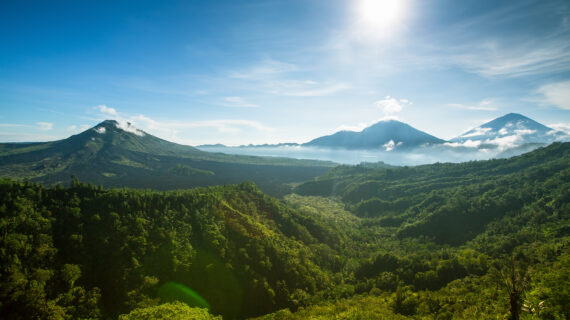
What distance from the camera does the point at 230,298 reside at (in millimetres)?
56125

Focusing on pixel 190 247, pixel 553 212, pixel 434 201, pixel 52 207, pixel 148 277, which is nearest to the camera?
pixel 148 277

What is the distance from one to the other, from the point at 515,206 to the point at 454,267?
96359 mm

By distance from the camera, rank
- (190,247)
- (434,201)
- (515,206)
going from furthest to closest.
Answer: (434,201) → (515,206) → (190,247)

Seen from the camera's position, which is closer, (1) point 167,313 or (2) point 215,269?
(1) point 167,313

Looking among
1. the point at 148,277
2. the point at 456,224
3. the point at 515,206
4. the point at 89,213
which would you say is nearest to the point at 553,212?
the point at 515,206

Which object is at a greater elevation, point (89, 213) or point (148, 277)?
point (89, 213)

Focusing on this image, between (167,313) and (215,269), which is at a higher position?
(215,269)

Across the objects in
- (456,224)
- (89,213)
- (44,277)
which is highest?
(89,213)

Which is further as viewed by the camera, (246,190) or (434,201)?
(434,201)

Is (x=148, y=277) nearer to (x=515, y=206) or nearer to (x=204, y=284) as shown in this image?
(x=204, y=284)

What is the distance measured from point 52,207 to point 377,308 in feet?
241

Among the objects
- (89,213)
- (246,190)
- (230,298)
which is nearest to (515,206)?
(246,190)

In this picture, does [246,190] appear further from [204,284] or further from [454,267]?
[454,267]

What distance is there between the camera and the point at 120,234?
55.9 meters
